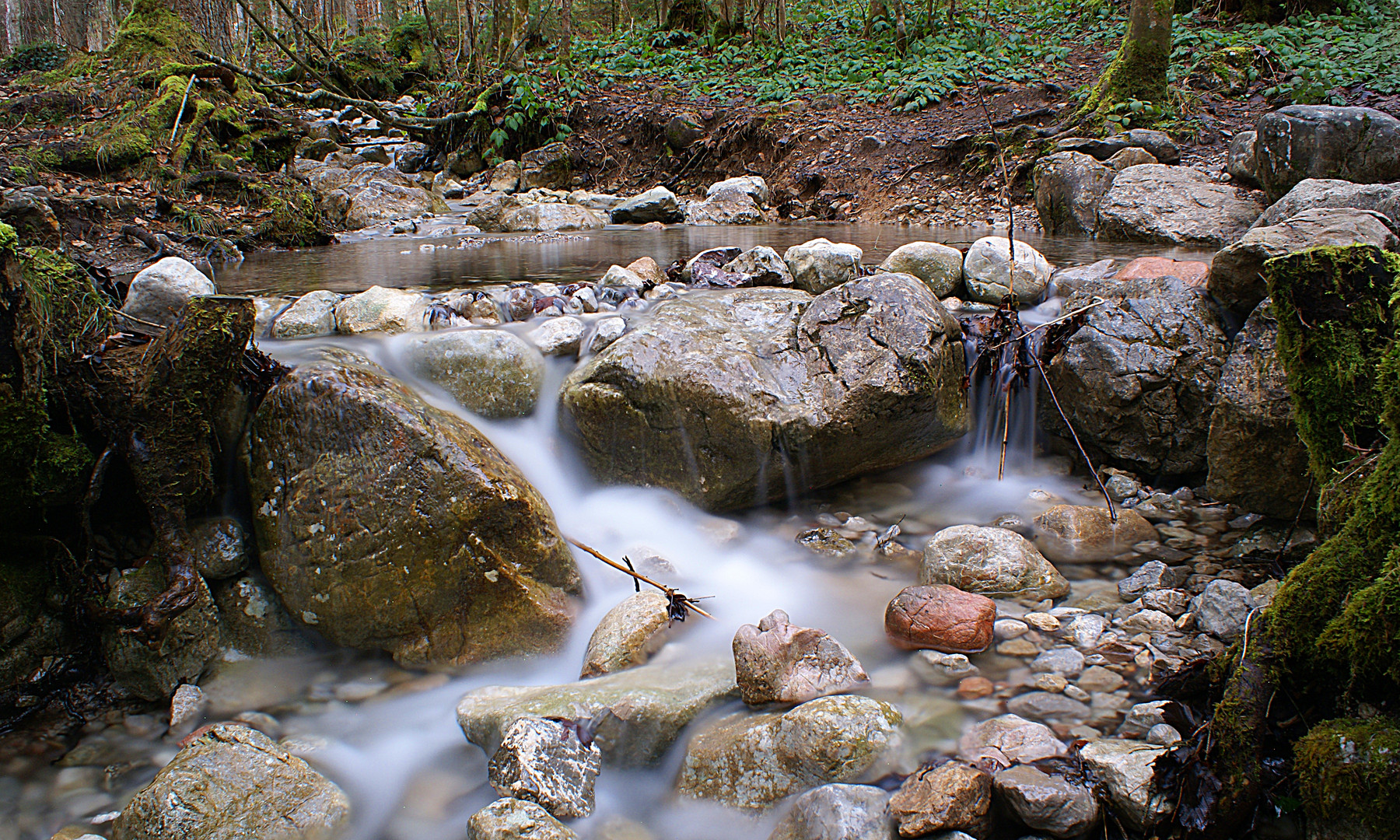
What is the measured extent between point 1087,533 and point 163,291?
4.44 metres

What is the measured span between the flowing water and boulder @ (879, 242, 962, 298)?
59cm

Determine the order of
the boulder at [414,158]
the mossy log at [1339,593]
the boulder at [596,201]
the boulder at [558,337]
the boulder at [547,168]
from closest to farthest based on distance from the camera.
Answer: the mossy log at [1339,593], the boulder at [558,337], the boulder at [596,201], the boulder at [547,168], the boulder at [414,158]

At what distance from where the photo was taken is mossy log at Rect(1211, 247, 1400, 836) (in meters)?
1.59

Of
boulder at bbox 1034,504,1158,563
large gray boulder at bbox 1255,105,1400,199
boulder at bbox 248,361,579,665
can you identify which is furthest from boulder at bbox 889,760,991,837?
large gray boulder at bbox 1255,105,1400,199

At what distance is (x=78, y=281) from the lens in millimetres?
3006

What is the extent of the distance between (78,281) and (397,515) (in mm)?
1579

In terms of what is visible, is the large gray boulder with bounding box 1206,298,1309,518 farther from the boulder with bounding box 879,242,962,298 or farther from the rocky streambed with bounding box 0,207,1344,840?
the boulder with bounding box 879,242,962,298

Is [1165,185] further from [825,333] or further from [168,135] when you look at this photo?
[168,135]

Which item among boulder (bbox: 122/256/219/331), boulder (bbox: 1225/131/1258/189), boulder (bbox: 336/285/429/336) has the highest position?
boulder (bbox: 1225/131/1258/189)

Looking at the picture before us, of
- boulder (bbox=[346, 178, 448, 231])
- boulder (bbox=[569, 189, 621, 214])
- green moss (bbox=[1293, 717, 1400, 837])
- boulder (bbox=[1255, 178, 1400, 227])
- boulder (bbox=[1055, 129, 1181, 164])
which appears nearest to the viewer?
green moss (bbox=[1293, 717, 1400, 837])

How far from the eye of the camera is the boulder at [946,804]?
1859 millimetres

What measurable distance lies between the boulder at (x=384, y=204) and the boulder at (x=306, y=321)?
6992 millimetres

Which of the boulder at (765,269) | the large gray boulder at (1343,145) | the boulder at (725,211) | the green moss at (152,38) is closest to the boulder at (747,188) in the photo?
the boulder at (725,211)

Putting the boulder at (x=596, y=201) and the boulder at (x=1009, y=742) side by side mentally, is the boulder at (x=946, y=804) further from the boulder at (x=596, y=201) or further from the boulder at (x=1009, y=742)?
the boulder at (x=596, y=201)
